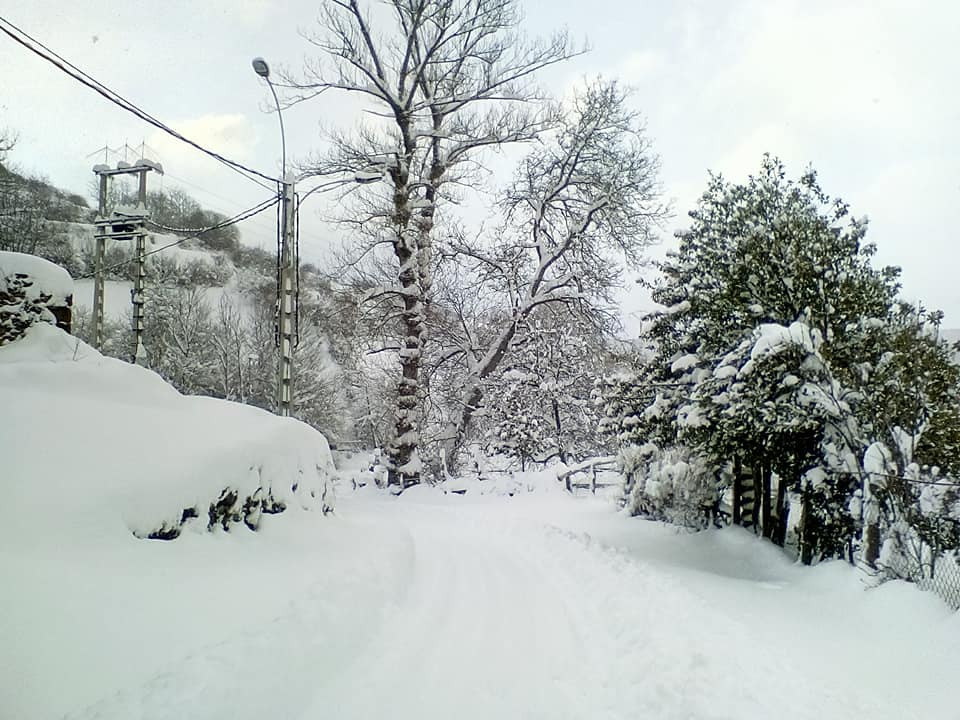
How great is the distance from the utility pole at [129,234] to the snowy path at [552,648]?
9964 mm

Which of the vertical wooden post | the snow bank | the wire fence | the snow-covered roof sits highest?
the snow-covered roof

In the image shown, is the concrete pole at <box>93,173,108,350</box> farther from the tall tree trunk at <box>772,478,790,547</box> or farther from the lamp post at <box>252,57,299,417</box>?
the tall tree trunk at <box>772,478,790,547</box>

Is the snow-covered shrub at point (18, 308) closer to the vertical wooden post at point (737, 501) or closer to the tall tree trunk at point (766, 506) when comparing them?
the tall tree trunk at point (766, 506)

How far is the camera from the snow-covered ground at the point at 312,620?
3250 millimetres

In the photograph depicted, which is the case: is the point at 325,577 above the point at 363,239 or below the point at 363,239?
below

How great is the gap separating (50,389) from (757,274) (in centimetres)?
888

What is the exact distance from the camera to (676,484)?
11.3 meters

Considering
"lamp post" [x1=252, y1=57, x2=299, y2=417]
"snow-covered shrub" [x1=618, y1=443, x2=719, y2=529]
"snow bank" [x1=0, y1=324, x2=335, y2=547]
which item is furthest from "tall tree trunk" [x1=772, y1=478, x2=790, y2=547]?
"lamp post" [x1=252, y1=57, x2=299, y2=417]

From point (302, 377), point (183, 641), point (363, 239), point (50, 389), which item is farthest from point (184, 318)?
point (183, 641)

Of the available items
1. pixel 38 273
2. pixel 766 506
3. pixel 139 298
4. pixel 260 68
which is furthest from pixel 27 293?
pixel 766 506

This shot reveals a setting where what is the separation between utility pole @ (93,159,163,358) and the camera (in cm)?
1491

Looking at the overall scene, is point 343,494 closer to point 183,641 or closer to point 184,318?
point 183,641

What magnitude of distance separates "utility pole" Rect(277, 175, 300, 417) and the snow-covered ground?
14.3 feet

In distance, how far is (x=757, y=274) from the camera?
352 inches
